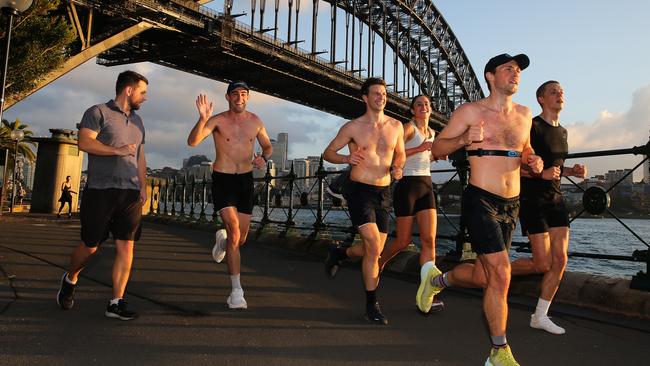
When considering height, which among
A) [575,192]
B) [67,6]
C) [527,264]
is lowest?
[527,264]

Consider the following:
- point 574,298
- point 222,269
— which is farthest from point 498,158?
point 222,269

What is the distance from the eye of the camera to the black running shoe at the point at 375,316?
333 centimetres

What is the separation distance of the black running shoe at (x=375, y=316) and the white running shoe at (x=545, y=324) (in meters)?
1.10

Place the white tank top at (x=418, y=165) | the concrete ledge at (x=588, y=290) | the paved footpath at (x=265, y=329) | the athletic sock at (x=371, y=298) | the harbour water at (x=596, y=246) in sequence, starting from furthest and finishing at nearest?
the harbour water at (x=596, y=246) → the white tank top at (x=418, y=165) → the concrete ledge at (x=588, y=290) → the athletic sock at (x=371, y=298) → the paved footpath at (x=265, y=329)

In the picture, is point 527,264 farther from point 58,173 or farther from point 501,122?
point 58,173

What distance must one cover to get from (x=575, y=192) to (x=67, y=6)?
913 inches

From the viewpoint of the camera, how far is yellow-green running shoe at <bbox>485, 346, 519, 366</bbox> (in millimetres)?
2289

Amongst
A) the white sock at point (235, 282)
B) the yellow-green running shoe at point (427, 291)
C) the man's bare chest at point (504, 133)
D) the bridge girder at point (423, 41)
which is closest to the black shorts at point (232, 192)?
the white sock at point (235, 282)

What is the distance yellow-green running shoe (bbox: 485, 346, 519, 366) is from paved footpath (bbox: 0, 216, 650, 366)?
0.22 m

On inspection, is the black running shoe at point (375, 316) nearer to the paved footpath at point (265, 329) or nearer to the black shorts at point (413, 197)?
the paved footpath at point (265, 329)

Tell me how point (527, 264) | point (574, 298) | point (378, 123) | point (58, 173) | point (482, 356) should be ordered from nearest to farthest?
point (482, 356) → point (527, 264) → point (378, 123) → point (574, 298) → point (58, 173)

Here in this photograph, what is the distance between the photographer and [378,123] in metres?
3.86

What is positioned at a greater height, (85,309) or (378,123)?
(378,123)

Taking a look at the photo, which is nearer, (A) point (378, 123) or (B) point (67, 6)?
(A) point (378, 123)
